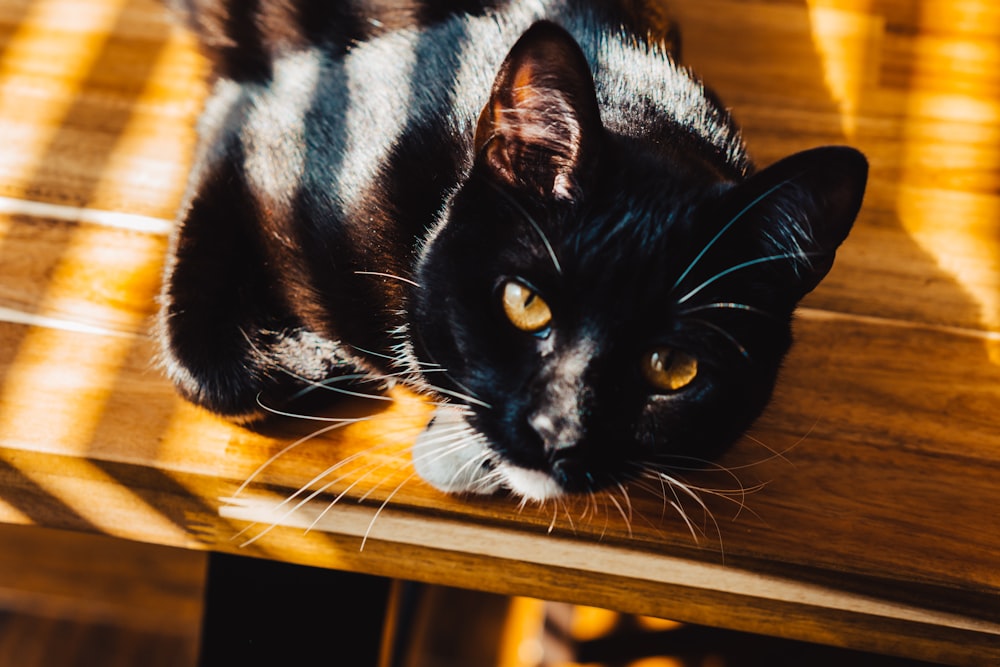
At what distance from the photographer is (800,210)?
0.68 metres

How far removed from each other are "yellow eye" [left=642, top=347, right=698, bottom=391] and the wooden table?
202mm

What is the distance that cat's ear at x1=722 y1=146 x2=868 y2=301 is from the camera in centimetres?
65

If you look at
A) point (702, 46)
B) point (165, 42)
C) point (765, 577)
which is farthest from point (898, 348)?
point (165, 42)

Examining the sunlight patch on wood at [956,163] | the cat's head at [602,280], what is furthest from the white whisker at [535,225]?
the sunlight patch on wood at [956,163]

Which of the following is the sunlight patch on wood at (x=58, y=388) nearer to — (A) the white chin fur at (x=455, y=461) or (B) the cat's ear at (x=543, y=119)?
(A) the white chin fur at (x=455, y=461)

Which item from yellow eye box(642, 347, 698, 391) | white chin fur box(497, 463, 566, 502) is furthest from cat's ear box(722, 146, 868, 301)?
white chin fur box(497, 463, 566, 502)

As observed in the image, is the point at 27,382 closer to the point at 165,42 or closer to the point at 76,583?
the point at 165,42

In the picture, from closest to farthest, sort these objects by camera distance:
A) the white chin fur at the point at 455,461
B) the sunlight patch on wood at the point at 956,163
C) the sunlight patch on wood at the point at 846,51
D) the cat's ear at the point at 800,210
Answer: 1. the cat's ear at the point at 800,210
2. the white chin fur at the point at 455,461
3. the sunlight patch on wood at the point at 956,163
4. the sunlight patch on wood at the point at 846,51

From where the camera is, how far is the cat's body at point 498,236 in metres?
0.69

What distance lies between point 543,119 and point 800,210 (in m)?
0.23

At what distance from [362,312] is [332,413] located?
129mm

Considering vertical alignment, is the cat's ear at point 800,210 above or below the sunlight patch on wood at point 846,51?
above

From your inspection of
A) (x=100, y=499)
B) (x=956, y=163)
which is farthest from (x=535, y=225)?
(x=956, y=163)

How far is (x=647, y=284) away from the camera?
70 cm
